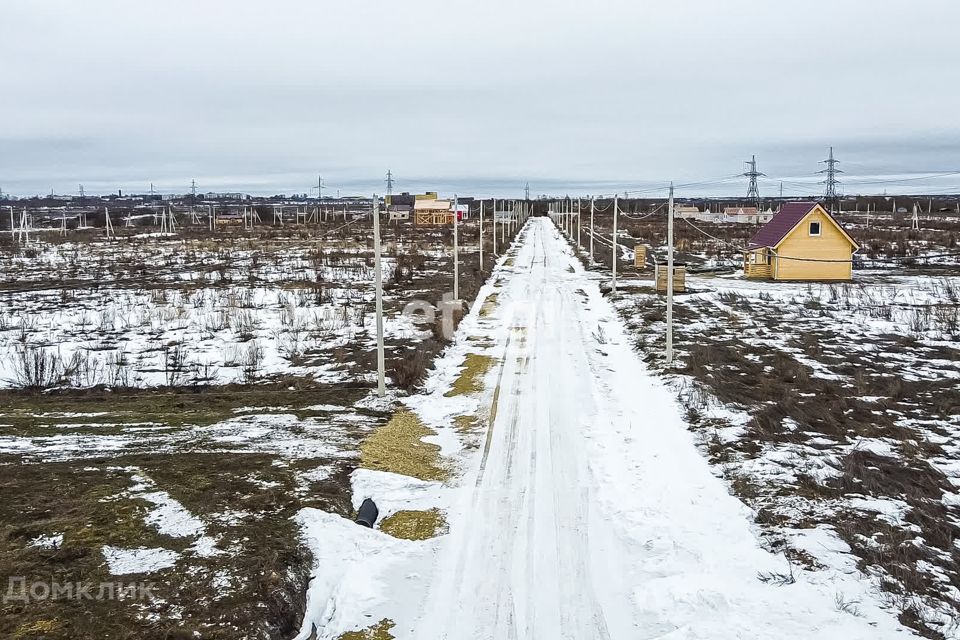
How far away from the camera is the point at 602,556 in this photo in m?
7.26

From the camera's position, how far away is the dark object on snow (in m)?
8.01

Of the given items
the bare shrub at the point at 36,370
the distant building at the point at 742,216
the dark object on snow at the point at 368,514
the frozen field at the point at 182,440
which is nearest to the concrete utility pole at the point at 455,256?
the frozen field at the point at 182,440

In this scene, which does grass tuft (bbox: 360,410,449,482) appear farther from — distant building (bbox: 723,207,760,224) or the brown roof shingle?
distant building (bbox: 723,207,760,224)

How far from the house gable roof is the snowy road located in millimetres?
25001

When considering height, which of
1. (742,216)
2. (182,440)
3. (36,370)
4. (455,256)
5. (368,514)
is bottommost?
(368,514)

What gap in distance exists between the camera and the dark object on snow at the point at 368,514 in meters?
8.01

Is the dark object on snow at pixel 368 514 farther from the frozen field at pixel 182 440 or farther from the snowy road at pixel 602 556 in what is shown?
the snowy road at pixel 602 556

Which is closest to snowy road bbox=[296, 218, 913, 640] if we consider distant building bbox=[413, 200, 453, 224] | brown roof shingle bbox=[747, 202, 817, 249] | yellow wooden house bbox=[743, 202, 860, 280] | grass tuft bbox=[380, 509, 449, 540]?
grass tuft bbox=[380, 509, 449, 540]

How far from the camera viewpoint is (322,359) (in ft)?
54.2

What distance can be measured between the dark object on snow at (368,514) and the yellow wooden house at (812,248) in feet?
97.2

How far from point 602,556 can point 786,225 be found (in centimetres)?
3164

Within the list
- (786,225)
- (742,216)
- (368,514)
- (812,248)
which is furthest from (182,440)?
(742,216)

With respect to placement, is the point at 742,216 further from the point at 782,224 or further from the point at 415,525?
the point at 415,525

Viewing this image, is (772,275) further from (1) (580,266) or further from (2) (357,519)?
(2) (357,519)
